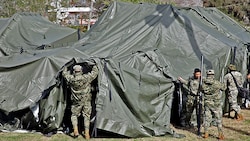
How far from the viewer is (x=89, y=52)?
10.7m

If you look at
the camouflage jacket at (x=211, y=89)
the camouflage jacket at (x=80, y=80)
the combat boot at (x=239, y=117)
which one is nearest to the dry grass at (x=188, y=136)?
the combat boot at (x=239, y=117)

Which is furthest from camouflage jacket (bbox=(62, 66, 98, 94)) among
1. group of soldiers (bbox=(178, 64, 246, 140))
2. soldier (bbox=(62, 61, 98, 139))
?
group of soldiers (bbox=(178, 64, 246, 140))

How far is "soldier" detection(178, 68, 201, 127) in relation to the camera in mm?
9734

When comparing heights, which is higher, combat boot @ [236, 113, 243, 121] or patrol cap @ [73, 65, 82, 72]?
patrol cap @ [73, 65, 82, 72]

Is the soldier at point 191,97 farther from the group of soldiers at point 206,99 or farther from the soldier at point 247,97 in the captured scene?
the soldier at point 247,97

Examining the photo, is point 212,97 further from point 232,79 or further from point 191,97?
point 232,79

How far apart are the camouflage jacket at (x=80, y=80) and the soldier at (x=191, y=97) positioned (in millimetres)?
2139

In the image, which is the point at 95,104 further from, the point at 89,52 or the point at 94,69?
the point at 89,52

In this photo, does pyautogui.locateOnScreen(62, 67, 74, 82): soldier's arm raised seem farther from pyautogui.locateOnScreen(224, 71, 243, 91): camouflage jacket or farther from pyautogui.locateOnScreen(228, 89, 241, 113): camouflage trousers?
pyautogui.locateOnScreen(228, 89, 241, 113): camouflage trousers

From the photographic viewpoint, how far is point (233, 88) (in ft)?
36.8

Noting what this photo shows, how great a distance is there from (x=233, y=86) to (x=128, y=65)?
2.93 metres

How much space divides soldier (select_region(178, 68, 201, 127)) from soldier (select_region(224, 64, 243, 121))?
1361mm

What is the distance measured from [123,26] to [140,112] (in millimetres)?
3207

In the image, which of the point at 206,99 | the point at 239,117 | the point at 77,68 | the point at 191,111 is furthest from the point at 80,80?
the point at 239,117
